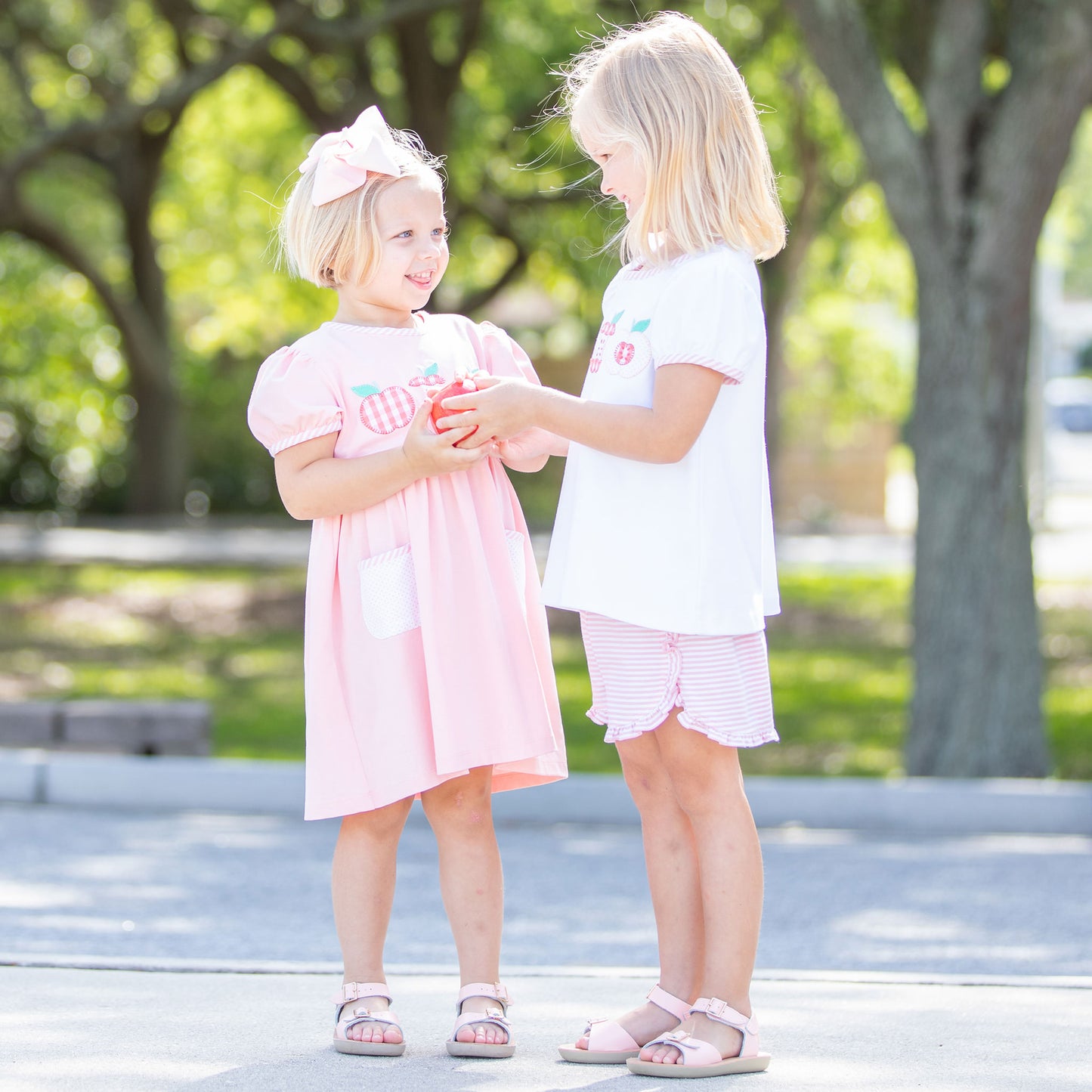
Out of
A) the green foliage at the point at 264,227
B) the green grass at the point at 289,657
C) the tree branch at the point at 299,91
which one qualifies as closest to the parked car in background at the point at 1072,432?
the green foliage at the point at 264,227

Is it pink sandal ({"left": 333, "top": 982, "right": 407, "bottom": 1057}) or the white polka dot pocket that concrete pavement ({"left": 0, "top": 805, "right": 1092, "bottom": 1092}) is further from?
the white polka dot pocket

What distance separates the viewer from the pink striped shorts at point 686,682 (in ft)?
10.3

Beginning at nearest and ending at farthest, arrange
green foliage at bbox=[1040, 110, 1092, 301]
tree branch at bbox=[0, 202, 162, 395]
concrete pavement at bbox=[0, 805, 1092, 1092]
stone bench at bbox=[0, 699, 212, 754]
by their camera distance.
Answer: concrete pavement at bbox=[0, 805, 1092, 1092] < stone bench at bbox=[0, 699, 212, 754] < tree branch at bbox=[0, 202, 162, 395] < green foliage at bbox=[1040, 110, 1092, 301]

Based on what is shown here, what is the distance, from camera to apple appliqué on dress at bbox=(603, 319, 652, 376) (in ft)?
10.4

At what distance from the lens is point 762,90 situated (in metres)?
15.6

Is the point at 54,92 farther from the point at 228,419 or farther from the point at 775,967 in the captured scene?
the point at 775,967

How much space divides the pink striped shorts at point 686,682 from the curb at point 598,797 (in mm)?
3402

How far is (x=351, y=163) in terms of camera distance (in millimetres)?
3279

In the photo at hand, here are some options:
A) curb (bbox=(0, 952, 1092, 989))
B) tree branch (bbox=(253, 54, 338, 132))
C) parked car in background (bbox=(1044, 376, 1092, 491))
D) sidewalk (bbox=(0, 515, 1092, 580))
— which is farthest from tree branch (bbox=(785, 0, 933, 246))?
parked car in background (bbox=(1044, 376, 1092, 491))

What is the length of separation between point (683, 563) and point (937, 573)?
13.9 ft

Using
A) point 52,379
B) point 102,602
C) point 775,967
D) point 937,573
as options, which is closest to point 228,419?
point 52,379

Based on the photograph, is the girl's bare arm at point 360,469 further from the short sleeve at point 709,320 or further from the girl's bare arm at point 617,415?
the short sleeve at point 709,320

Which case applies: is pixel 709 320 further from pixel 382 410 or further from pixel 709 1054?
pixel 709 1054

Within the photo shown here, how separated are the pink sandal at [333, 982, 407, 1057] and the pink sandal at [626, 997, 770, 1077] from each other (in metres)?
0.46
